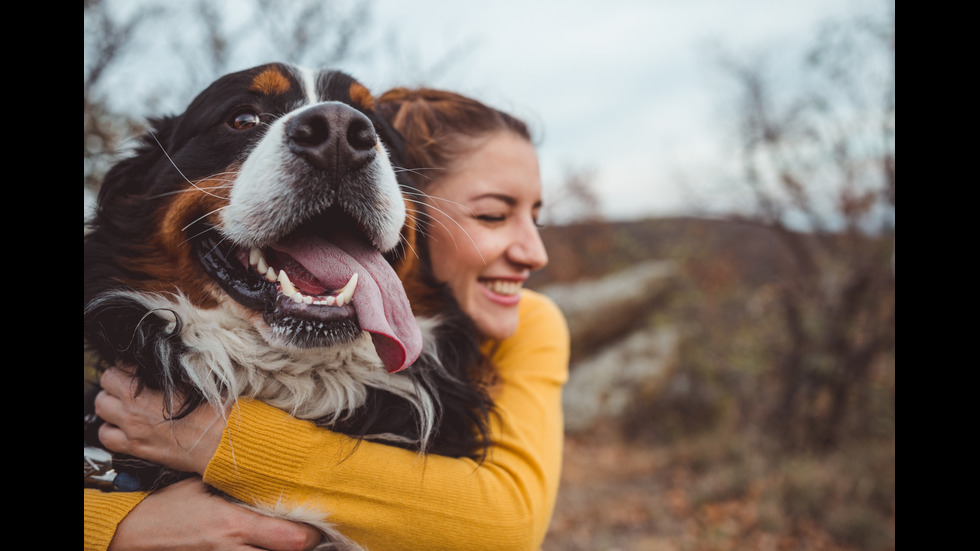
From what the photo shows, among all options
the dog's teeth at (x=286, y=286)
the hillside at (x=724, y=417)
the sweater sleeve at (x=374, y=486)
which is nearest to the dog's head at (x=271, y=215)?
the dog's teeth at (x=286, y=286)

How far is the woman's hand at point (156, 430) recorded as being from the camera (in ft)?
5.25

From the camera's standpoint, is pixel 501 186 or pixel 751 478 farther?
Result: pixel 751 478

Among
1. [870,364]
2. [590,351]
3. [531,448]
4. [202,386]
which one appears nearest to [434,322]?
[531,448]

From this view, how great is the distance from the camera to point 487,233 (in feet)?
7.29

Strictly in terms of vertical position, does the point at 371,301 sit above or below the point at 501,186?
below

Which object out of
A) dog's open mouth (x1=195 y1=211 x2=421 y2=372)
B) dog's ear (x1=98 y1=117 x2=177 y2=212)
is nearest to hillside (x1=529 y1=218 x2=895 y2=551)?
dog's open mouth (x1=195 y1=211 x2=421 y2=372)

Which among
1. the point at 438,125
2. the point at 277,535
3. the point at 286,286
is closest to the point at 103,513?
the point at 277,535

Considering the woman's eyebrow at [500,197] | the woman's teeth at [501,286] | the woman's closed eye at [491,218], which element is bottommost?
the woman's teeth at [501,286]

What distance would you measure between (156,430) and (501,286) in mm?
1219

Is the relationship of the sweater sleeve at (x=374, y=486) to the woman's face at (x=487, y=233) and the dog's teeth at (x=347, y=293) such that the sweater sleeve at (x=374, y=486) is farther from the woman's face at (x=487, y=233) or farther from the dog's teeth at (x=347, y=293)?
the woman's face at (x=487, y=233)

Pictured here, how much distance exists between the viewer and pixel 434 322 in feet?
6.70

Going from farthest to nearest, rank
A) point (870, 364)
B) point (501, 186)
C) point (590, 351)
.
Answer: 1. point (590, 351)
2. point (870, 364)
3. point (501, 186)

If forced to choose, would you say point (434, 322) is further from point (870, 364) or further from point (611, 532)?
point (870, 364)
